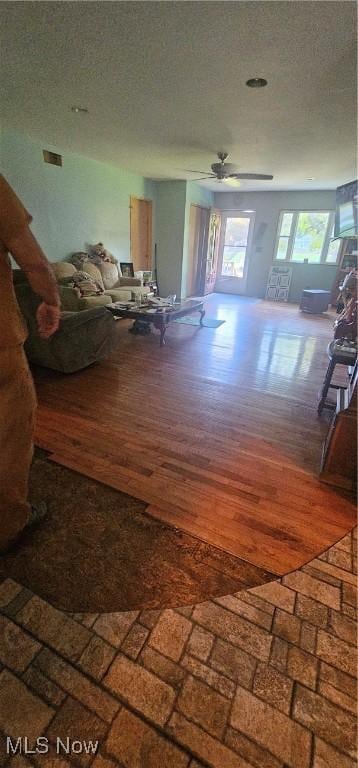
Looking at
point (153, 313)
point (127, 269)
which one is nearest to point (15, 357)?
point (153, 313)

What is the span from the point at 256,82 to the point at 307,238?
554cm

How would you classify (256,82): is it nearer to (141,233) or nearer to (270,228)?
(141,233)

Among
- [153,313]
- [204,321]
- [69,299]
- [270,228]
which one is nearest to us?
[69,299]

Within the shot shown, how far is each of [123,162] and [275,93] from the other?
323 cm

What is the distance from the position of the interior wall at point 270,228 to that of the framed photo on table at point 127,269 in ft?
10.7

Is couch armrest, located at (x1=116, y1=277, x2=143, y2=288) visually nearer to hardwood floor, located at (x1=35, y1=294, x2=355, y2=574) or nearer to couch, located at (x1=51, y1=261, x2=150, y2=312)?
couch, located at (x1=51, y1=261, x2=150, y2=312)

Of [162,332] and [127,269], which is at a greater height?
[127,269]

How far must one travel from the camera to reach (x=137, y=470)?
1.85 metres

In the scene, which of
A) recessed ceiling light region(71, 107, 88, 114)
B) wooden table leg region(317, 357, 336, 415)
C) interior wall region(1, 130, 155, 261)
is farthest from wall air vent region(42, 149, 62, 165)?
wooden table leg region(317, 357, 336, 415)

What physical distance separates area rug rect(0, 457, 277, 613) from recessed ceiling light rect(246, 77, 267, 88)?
2915 mm

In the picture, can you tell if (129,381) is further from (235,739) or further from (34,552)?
(235,739)

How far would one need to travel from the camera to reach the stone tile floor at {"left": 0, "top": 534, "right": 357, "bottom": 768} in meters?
0.86

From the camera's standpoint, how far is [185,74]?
2.26 m

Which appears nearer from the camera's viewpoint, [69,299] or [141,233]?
[69,299]
